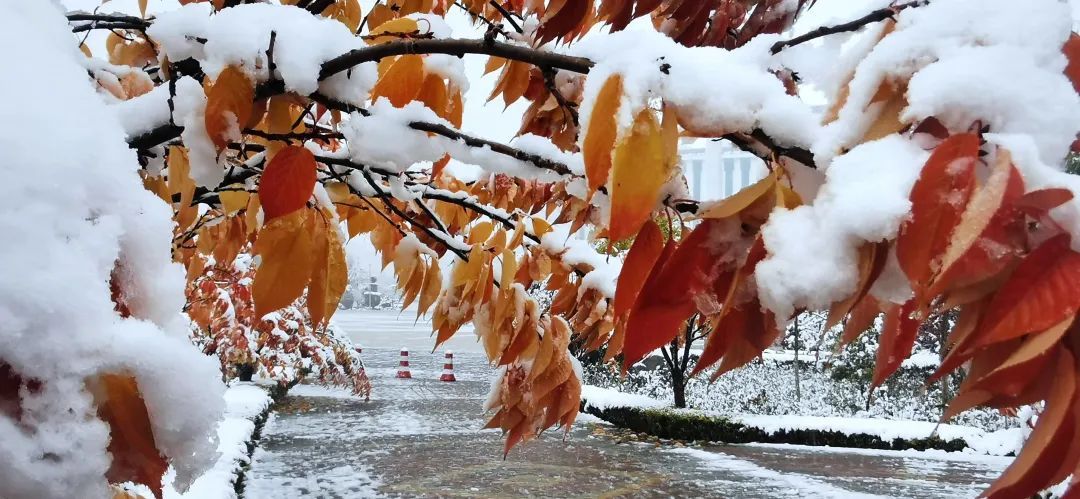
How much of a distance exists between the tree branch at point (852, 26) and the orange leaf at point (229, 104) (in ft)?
1.58

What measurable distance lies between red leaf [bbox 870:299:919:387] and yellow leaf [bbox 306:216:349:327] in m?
0.55

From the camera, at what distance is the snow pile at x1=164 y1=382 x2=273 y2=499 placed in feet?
11.7

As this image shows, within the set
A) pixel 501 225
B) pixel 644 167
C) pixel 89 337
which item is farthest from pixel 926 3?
pixel 501 225

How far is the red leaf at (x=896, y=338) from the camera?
418 mm

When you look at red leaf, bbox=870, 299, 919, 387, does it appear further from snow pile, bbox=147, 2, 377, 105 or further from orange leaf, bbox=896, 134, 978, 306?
snow pile, bbox=147, 2, 377, 105

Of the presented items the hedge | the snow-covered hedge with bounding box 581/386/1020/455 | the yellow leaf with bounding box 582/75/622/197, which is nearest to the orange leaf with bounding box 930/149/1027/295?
the yellow leaf with bounding box 582/75/622/197

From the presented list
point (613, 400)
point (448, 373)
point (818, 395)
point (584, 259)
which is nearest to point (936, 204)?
A: point (584, 259)

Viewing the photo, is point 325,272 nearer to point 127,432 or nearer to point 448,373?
point 127,432

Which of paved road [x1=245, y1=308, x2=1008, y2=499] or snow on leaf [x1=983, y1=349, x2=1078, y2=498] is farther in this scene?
paved road [x1=245, y1=308, x2=1008, y2=499]

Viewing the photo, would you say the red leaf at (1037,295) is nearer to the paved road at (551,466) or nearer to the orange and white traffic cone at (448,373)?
the paved road at (551,466)

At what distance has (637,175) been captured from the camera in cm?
47

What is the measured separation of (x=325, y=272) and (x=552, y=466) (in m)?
5.79

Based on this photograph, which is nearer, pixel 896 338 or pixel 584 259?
pixel 896 338

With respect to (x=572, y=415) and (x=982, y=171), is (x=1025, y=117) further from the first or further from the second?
(x=572, y=415)
